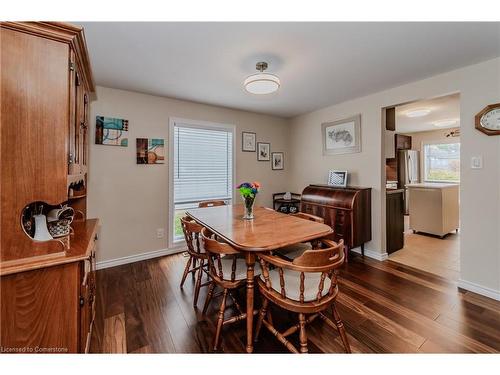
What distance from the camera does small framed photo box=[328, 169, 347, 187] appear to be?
345 centimetres

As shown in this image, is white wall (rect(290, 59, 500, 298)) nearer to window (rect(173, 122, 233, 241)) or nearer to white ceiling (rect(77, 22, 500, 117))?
white ceiling (rect(77, 22, 500, 117))

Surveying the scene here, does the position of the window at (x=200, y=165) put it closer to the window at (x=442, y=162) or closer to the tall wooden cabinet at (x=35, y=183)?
the tall wooden cabinet at (x=35, y=183)

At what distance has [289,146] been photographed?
15.4 ft

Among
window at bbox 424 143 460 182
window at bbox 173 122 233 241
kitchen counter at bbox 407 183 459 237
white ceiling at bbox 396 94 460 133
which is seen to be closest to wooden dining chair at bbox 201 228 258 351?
window at bbox 173 122 233 241

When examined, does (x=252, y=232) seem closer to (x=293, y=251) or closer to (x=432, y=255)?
(x=293, y=251)

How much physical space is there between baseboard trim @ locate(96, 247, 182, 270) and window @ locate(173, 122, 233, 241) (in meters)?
0.22

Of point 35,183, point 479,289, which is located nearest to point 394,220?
point 479,289

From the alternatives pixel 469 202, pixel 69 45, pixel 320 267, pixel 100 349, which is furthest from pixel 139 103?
pixel 469 202

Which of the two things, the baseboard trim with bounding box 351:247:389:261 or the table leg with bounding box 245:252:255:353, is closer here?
the table leg with bounding box 245:252:255:353

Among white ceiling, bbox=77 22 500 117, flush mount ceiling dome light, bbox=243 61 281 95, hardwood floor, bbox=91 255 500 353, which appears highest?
white ceiling, bbox=77 22 500 117

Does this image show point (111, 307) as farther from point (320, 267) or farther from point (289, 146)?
point (289, 146)

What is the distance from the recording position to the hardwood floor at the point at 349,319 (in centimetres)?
159

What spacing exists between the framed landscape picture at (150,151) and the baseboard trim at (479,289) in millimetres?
3943
